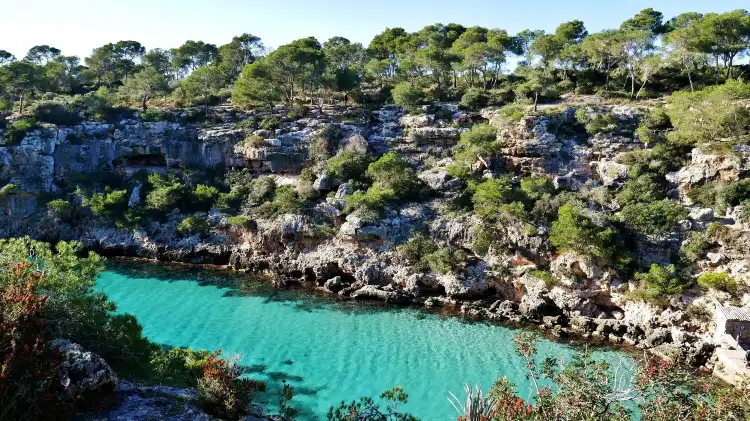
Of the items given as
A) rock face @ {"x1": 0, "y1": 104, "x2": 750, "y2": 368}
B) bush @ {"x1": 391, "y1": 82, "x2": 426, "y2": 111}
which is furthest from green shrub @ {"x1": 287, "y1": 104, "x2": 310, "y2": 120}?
bush @ {"x1": 391, "y1": 82, "x2": 426, "y2": 111}

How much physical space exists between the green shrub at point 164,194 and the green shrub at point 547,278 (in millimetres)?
24616

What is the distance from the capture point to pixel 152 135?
35.9 metres

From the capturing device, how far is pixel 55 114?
36656 millimetres

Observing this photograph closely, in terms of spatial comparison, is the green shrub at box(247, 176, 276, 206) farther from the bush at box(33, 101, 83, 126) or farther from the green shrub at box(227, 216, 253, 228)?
the bush at box(33, 101, 83, 126)

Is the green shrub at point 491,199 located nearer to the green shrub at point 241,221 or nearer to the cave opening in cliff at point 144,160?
the green shrub at point 241,221

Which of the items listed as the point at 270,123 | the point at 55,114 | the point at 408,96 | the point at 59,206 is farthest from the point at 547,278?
the point at 55,114

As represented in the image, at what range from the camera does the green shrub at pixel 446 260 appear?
23438mm

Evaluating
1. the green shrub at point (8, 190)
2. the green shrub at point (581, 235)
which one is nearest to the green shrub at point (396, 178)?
the green shrub at point (581, 235)

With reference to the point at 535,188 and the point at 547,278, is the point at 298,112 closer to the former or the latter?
the point at 535,188

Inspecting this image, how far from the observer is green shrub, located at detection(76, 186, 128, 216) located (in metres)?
31.0

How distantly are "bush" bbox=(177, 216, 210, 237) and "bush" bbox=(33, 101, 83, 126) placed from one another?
52.7 feet

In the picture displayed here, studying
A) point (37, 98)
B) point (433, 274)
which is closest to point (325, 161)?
point (433, 274)

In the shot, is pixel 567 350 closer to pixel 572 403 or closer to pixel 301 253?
Answer: pixel 572 403

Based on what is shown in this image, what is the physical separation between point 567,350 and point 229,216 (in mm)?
22541
